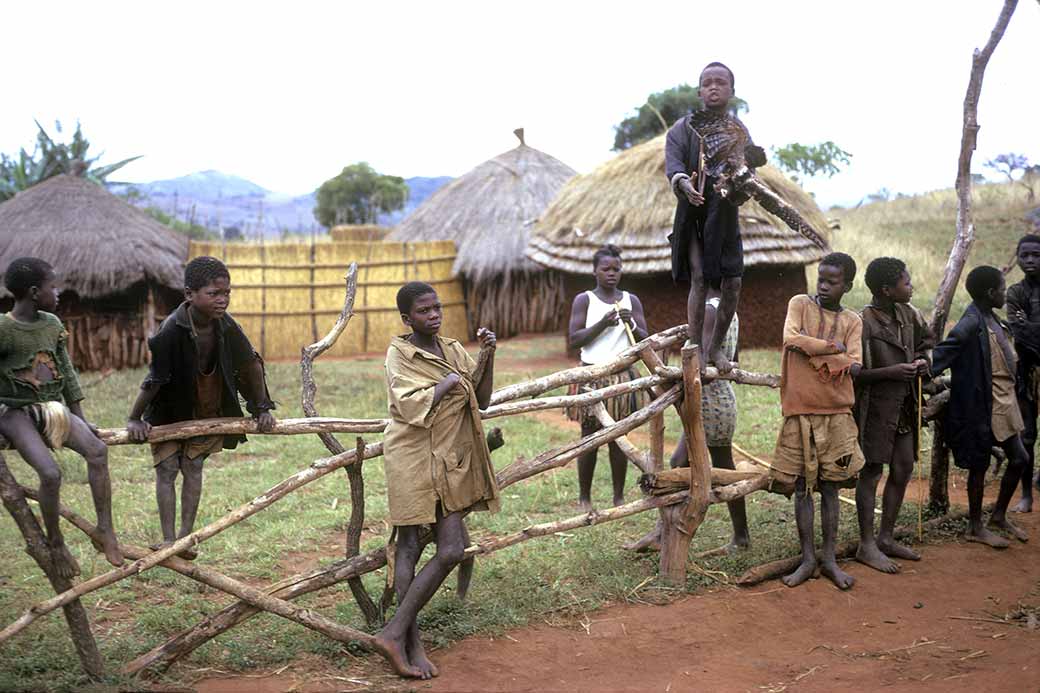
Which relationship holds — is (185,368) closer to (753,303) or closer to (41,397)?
(41,397)

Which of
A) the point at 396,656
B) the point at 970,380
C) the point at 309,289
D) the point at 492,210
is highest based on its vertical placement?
the point at 492,210

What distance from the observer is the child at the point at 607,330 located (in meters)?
6.04

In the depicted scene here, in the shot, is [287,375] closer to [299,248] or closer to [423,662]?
[299,248]

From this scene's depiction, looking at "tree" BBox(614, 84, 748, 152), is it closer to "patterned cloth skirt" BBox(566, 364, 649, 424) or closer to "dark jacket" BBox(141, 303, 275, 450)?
"patterned cloth skirt" BBox(566, 364, 649, 424)

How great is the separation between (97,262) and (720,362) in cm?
1105

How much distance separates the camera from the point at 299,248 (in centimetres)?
1675

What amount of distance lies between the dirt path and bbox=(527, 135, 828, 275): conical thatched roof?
7906 mm

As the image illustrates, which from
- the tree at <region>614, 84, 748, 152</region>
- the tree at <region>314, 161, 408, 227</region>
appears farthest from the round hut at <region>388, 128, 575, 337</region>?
the tree at <region>314, 161, 408, 227</region>

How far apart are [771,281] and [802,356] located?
27.2ft

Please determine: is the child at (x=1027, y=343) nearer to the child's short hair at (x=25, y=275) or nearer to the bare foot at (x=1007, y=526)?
the bare foot at (x=1007, y=526)

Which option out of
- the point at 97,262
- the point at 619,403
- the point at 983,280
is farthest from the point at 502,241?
the point at 983,280

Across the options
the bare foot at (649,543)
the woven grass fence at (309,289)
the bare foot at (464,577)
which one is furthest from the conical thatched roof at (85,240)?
the bare foot at (464,577)

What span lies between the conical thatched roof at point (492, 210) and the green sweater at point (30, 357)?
44.0 ft

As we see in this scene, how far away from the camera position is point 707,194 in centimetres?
484
